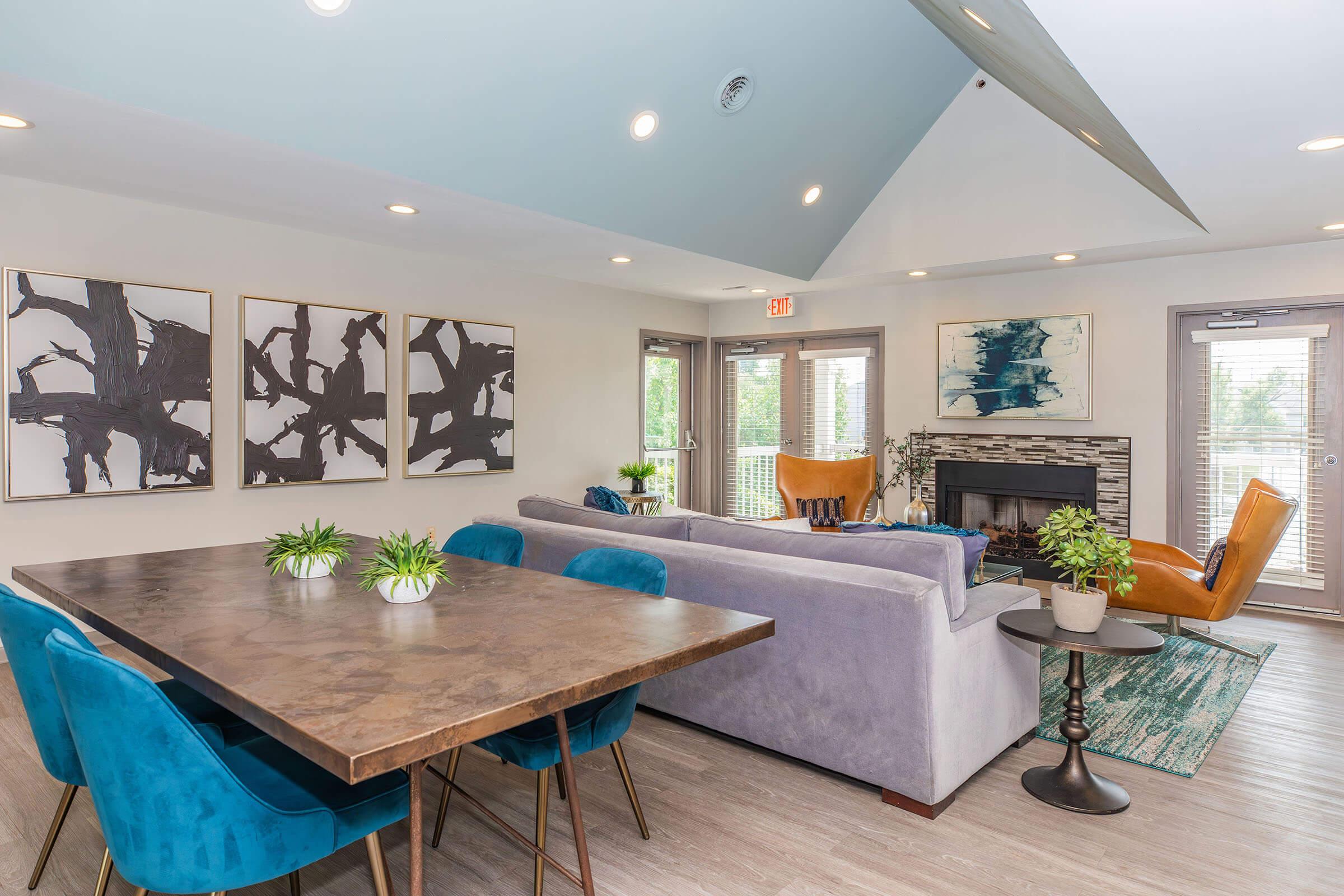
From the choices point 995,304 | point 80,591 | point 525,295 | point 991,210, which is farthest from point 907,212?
point 80,591

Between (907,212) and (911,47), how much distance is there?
124 cm

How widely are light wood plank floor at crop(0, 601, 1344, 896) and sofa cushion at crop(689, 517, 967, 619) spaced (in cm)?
69

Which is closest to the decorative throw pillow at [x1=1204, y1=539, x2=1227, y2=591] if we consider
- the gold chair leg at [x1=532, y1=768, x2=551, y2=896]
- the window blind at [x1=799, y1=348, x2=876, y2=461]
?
the window blind at [x1=799, y1=348, x2=876, y2=461]

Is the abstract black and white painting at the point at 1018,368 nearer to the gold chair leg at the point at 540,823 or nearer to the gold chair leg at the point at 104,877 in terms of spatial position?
the gold chair leg at the point at 540,823

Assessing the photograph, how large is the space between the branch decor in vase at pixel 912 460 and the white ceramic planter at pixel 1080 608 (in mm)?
3593

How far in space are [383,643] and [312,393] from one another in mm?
3544

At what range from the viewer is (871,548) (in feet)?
8.90

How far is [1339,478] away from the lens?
15.9 ft

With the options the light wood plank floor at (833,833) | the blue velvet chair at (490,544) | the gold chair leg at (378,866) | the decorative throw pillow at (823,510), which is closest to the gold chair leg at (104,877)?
the light wood plank floor at (833,833)

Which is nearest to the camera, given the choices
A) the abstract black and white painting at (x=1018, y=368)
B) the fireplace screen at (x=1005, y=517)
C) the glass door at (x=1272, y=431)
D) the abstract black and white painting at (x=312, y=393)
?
the abstract black and white painting at (x=312, y=393)

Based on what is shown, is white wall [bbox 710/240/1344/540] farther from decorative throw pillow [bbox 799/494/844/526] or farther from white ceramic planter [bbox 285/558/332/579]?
white ceramic planter [bbox 285/558/332/579]

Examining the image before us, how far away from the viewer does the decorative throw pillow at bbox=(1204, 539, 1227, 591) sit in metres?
4.04

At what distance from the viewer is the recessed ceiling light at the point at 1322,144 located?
294 centimetres

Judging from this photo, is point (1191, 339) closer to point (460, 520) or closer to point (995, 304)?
point (995, 304)
